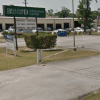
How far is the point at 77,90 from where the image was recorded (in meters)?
6.00

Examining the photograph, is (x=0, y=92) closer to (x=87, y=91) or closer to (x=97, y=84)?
(x=87, y=91)

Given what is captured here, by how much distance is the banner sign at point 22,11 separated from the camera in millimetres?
16167

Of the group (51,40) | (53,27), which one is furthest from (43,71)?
(53,27)

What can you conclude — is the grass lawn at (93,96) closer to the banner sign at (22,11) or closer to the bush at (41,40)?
the bush at (41,40)

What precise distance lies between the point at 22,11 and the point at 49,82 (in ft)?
36.4

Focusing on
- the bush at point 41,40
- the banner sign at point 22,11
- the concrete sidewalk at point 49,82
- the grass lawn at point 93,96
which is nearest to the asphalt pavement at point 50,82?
the concrete sidewalk at point 49,82

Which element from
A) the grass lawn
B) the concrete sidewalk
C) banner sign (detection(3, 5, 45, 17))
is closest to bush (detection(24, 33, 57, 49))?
banner sign (detection(3, 5, 45, 17))

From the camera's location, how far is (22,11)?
1672 cm

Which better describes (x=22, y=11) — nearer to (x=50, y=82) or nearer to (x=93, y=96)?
(x=50, y=82)

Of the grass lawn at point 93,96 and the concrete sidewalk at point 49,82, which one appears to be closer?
the grass lawn at point 93,96

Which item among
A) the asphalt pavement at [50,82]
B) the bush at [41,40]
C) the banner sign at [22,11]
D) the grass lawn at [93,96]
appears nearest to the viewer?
the grass lawn at [93,96]

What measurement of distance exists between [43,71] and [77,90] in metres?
2.87

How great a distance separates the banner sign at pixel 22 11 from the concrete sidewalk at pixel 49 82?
8386 millimetres

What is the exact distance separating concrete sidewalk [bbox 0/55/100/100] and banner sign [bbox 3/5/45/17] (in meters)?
8.39
